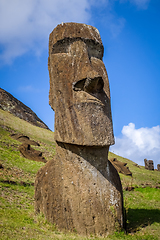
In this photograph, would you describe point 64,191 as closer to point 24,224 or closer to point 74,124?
point 24,224

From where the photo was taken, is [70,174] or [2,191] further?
[2,191]

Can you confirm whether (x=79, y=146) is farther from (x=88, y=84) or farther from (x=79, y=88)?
(x=88, y=84)

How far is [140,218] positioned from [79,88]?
5.01 metres

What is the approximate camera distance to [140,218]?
850 centimetres

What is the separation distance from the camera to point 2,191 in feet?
28.8

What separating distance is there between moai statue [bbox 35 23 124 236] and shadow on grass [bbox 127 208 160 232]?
3.67 ft

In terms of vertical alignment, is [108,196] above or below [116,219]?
above

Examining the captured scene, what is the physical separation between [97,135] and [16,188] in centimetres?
481

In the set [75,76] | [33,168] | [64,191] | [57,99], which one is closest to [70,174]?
[64,191]

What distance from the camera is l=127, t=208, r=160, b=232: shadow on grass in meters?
7.81

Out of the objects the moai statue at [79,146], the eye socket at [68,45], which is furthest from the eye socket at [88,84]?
the eye socket at [68,45]

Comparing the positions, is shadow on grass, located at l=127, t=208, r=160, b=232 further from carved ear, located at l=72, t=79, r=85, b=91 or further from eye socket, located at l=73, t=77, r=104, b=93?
carved ear, located at l=72, t=79, r=85, b=91

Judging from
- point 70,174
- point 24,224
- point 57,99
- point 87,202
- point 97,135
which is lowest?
point 24,224

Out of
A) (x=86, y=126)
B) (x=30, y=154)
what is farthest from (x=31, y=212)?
(x=30, y=154)
